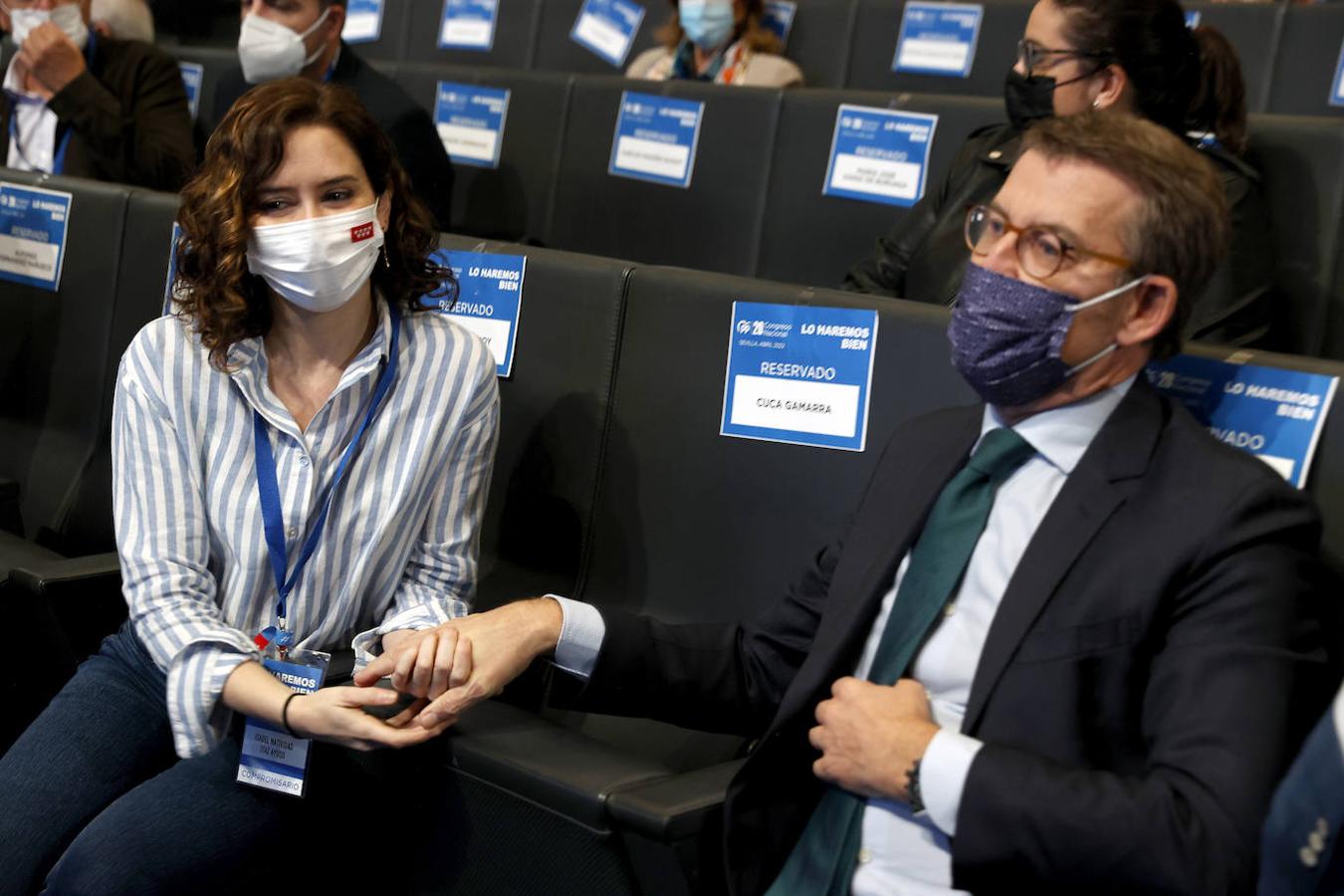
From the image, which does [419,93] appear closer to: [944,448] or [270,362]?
[270,362]

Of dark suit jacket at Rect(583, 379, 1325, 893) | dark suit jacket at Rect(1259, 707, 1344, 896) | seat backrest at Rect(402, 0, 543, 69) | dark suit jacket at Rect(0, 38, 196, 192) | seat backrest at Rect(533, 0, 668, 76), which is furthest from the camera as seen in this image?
seat backrest at Rect(402, 0, 543, 69)

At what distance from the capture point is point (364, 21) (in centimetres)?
507

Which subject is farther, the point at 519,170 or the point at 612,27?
the point at 612,27

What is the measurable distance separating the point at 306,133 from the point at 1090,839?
1269 mm

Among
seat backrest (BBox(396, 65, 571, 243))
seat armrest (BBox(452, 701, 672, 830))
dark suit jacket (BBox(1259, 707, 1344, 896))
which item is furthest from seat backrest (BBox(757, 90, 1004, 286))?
dark suit jacket (BBox(1259, 707, 1344, 896))

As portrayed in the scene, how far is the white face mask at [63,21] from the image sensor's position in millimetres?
3615

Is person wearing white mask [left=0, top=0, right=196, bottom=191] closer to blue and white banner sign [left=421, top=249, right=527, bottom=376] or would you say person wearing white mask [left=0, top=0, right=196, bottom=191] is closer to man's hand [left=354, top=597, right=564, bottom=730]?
blue and white banner sign [left=421, top=249, right=527, bottom=376]

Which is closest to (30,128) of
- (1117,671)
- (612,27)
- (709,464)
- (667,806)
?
(612,27)

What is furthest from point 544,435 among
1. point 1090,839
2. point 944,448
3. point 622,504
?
point 1090,839

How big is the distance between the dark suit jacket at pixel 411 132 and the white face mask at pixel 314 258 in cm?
133

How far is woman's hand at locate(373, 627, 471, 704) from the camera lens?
1575mm

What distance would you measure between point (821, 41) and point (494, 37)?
1.20 m

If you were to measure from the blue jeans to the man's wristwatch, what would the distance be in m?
0.56

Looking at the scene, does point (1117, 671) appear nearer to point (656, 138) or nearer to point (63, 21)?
point (656, 138)
